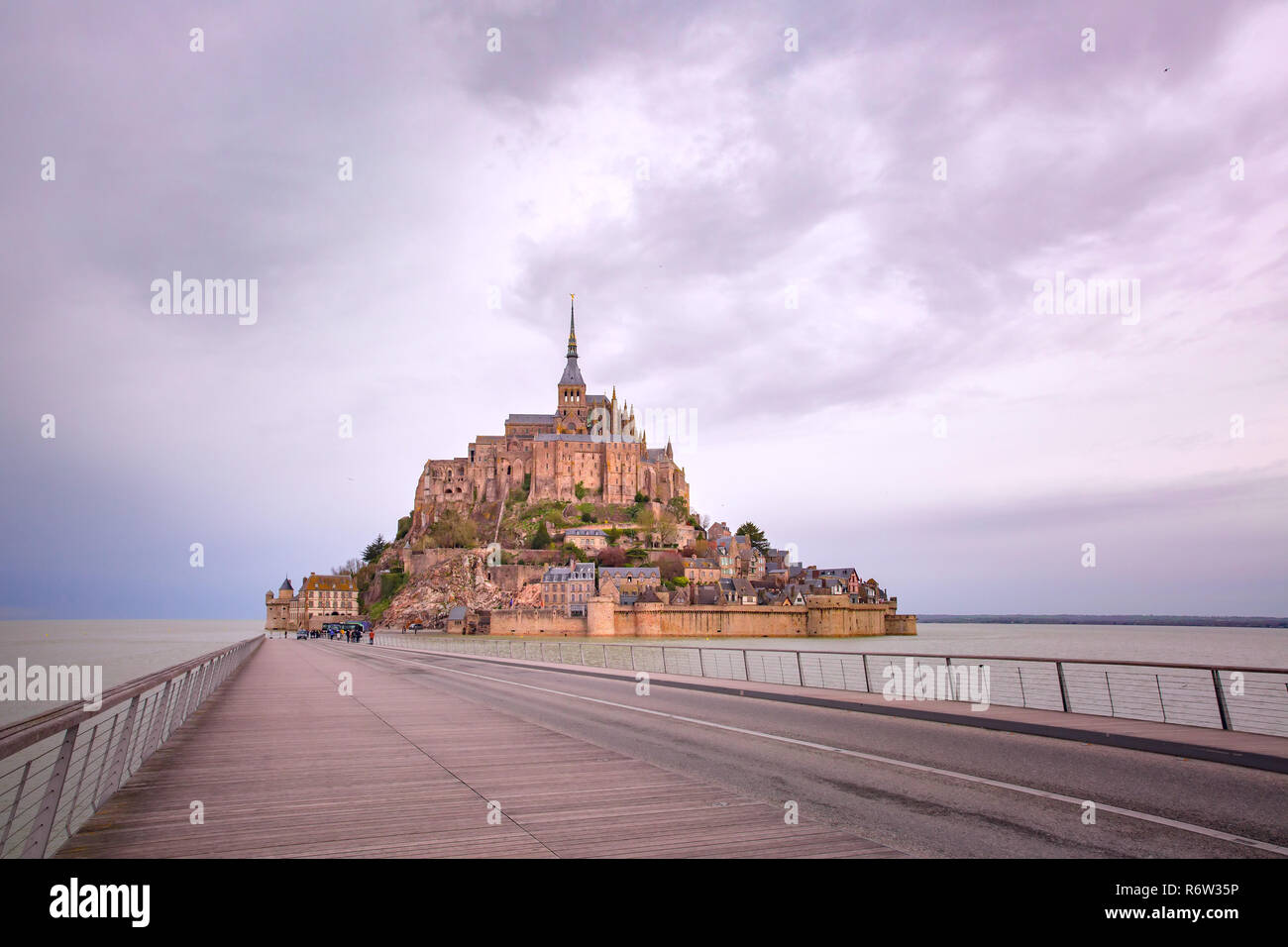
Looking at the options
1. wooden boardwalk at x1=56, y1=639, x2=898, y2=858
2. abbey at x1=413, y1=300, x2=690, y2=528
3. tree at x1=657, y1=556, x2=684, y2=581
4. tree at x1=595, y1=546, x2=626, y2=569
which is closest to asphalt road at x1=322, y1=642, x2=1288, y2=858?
wooden boardwalk at x1=56, y1=639, x2=898, y2=858

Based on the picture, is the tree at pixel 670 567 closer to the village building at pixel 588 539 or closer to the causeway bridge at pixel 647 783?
the village building at pixel 588 539

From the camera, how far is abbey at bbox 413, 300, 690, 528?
129250 millimetres

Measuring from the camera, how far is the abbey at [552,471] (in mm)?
129250

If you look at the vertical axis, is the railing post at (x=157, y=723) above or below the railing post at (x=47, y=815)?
below

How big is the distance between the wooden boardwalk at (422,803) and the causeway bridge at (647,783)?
3cm

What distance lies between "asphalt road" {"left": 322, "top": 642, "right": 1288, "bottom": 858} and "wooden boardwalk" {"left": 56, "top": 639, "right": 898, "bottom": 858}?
1.87ft

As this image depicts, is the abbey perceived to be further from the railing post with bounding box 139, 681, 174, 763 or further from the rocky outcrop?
the railing post with bounding box 139, 681, 174, 763

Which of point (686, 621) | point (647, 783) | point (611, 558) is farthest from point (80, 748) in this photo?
point (611, 558)

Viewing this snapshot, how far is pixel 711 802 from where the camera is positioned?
6.72 meters

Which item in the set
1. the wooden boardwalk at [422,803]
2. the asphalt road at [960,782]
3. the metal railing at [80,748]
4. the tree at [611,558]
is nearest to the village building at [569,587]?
the tree at [611,558]
